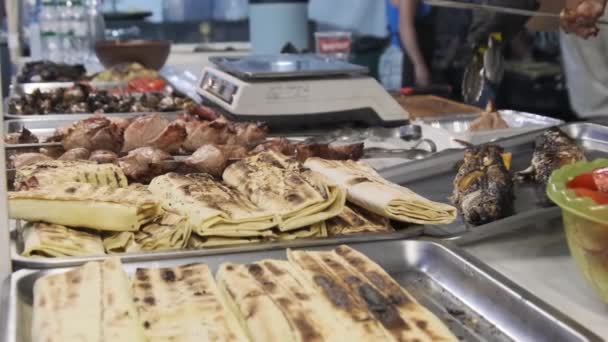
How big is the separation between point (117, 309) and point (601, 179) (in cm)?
78

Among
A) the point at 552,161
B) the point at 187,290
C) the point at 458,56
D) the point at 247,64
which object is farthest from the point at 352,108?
the point at 458,56

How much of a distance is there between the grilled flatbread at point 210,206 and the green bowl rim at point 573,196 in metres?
0.51

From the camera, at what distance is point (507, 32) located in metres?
4.17

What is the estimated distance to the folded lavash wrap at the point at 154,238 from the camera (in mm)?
1398

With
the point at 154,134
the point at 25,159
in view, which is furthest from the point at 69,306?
the point at 154,134

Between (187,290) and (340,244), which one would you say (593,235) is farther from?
(187,290)

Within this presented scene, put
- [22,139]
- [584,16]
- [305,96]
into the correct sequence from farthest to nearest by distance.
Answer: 1. [305,96]
2. [584,16]
3. [22,139]

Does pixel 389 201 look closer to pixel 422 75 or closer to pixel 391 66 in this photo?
pixel 422 75

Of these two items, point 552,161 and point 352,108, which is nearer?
point 552,161

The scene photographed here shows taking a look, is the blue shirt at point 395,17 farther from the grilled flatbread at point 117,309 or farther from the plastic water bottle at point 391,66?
the grilled flatbread at point 117,309

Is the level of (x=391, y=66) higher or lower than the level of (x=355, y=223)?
lower

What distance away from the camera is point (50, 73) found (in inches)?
144

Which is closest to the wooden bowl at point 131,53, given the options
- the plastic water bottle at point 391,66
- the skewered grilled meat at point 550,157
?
the skewered grilled meat at point 550,157

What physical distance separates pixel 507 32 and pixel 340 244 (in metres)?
3.07
